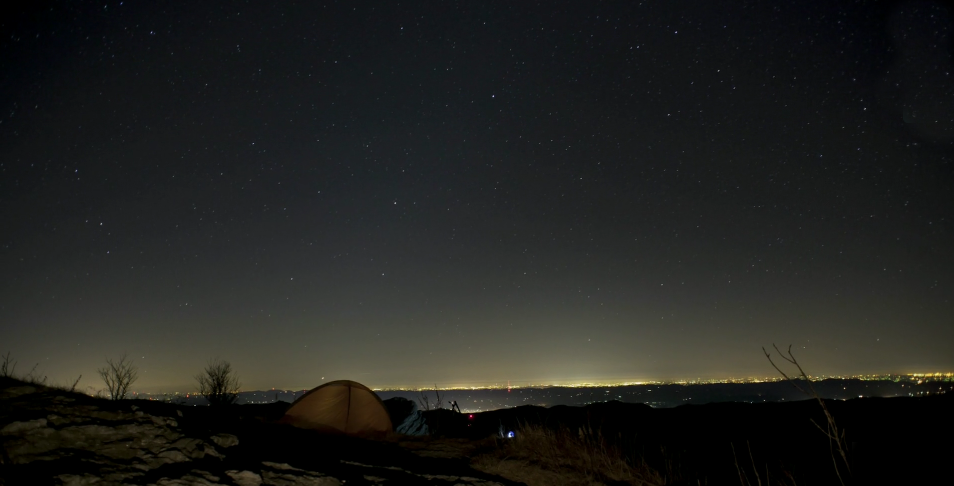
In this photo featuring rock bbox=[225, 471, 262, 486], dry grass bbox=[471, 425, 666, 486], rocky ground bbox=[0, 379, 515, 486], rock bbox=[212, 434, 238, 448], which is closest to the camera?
rocky ground bbox=[0, 379, 515, 486]

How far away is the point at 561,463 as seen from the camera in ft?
23.3

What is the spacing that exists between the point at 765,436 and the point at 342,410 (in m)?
15.6

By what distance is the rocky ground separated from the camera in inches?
147

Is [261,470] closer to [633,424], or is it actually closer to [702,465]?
[702,465]

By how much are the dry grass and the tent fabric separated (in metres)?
5.91

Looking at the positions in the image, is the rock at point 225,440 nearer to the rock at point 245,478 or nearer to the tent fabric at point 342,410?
the rock at point 245,478

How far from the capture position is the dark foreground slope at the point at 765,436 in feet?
6.75

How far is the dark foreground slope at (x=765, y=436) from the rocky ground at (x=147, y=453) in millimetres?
3499

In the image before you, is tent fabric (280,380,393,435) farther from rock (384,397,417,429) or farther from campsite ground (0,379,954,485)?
campsite ground (0,379,954,485)

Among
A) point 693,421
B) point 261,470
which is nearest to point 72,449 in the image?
point 261,470

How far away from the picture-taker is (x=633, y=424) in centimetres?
2245

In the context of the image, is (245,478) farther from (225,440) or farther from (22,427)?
(22,427)

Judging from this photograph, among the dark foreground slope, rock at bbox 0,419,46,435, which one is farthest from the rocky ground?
the dark foreground slope

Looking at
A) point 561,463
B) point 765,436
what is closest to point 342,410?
point 561,463
